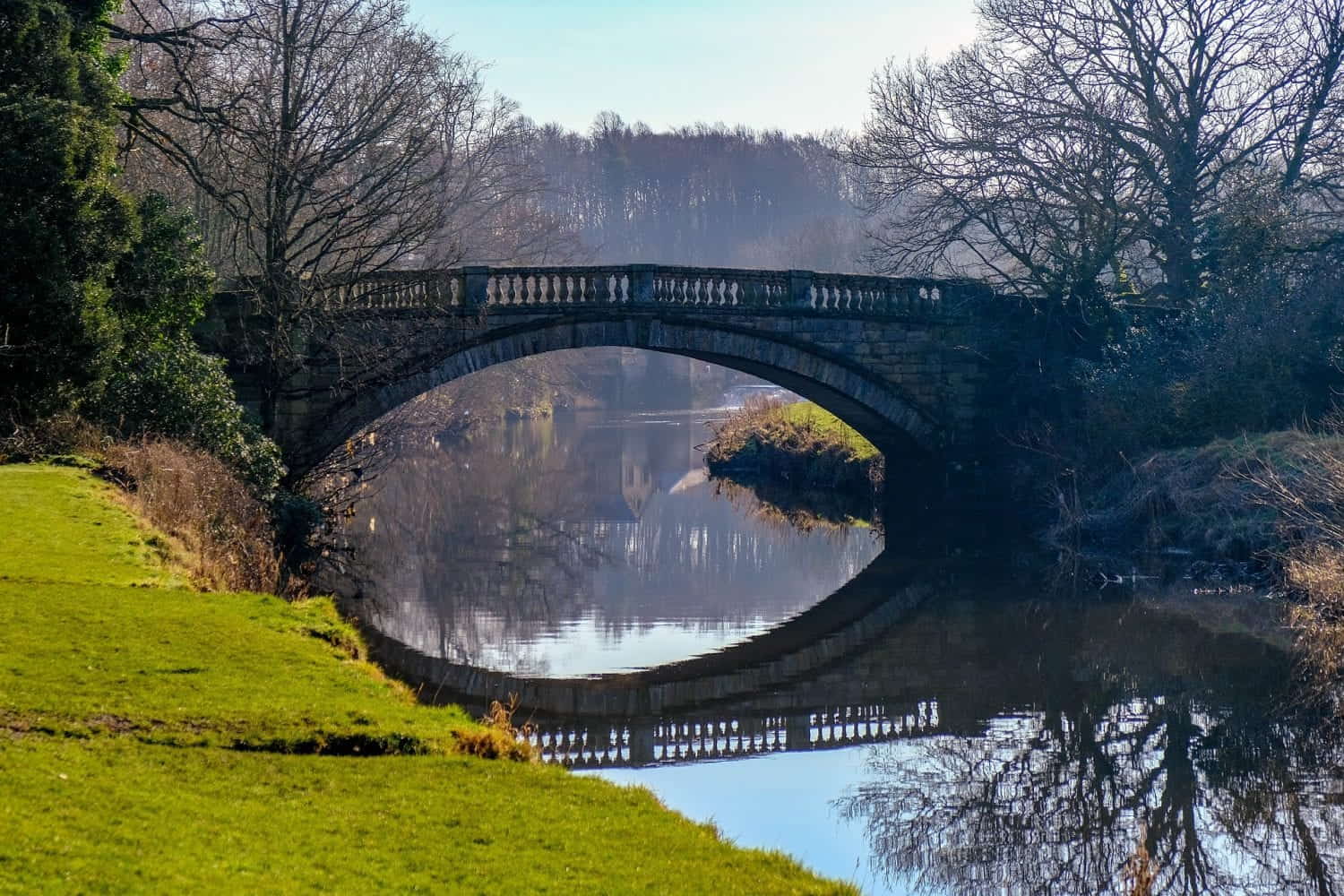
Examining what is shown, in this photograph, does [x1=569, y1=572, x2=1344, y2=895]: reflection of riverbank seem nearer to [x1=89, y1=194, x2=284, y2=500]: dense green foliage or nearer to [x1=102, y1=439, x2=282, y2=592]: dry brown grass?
[x1=102, y1=439, x2=282, y2=592]: dry brown grass

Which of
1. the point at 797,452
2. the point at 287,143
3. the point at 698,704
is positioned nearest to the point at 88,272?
the point at 287,143

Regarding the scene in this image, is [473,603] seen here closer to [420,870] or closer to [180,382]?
[180,382]

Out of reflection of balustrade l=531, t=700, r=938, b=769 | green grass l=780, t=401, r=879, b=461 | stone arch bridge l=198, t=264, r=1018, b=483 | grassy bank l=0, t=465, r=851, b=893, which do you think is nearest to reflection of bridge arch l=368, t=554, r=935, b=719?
reflection of balustrade l=531, t=700, r=938, b=769

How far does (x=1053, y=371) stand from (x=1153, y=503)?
5652 millimetres

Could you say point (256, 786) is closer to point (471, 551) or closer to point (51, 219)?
point (51, 219)

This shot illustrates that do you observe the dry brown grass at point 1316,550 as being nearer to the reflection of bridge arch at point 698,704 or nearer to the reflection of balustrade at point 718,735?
the reflection of balustrade at point 718,735

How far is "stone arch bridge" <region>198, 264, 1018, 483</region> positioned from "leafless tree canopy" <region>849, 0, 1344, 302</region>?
2.02 meters

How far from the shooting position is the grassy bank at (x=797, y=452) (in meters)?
31.3

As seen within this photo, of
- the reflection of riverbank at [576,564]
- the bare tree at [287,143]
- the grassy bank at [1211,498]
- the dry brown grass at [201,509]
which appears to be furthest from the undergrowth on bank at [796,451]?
the dry brown grass at [201,509]

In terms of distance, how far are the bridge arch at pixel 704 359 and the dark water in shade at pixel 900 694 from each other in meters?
2.53

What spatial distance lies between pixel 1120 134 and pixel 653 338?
34.4 feet

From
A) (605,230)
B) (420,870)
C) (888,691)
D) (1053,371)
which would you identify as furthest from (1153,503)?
(605,230)

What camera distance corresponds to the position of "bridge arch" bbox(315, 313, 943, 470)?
23594 mm

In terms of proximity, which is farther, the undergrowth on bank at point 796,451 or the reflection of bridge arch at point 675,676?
the undergrowth on bank at point 796,451
